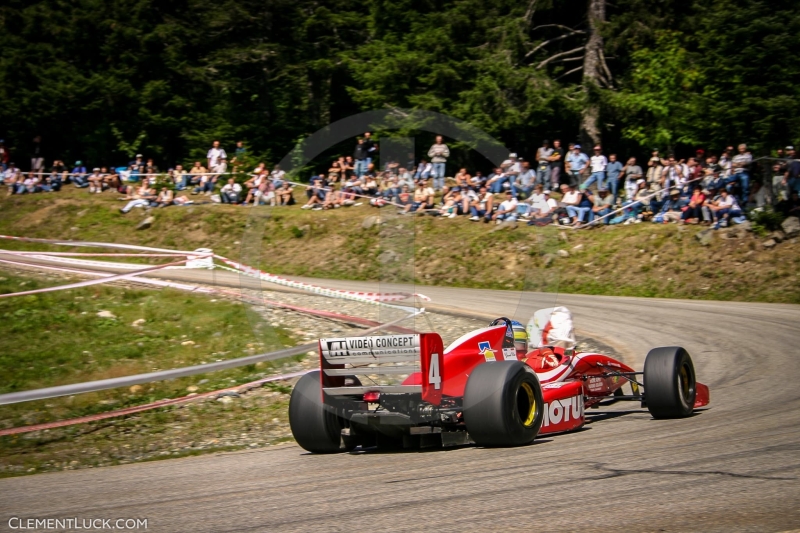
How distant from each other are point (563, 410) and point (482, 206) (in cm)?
1440

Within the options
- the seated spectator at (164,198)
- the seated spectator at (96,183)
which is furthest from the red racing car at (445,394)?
the seated spectator at (96,183)

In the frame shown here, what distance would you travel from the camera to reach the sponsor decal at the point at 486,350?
8258 mm

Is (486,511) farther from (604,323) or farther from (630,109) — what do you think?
(630,109)

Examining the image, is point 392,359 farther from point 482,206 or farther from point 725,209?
point 482,206

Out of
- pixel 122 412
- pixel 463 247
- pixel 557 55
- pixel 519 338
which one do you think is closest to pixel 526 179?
pixel 463 247

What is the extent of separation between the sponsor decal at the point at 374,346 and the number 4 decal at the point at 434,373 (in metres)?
0.16

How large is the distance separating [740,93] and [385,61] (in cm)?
1199

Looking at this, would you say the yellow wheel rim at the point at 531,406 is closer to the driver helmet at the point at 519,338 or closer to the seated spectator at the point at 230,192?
the driver helmet at the point at 519,338

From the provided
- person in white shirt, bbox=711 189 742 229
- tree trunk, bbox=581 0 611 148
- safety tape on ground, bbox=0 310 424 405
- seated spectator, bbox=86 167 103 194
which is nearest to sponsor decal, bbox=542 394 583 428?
safety tape on ground, bbox=0 310 424 405

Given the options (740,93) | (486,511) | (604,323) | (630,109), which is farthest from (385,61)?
(486,511)

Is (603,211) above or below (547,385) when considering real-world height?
above

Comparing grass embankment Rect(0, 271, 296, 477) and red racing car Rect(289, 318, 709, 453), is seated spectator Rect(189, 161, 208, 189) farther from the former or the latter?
red racing car Rect(289, 318, 709, 453)

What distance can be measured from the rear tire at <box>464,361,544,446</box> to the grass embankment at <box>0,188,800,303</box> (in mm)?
12563

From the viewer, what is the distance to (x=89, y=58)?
34688mm
